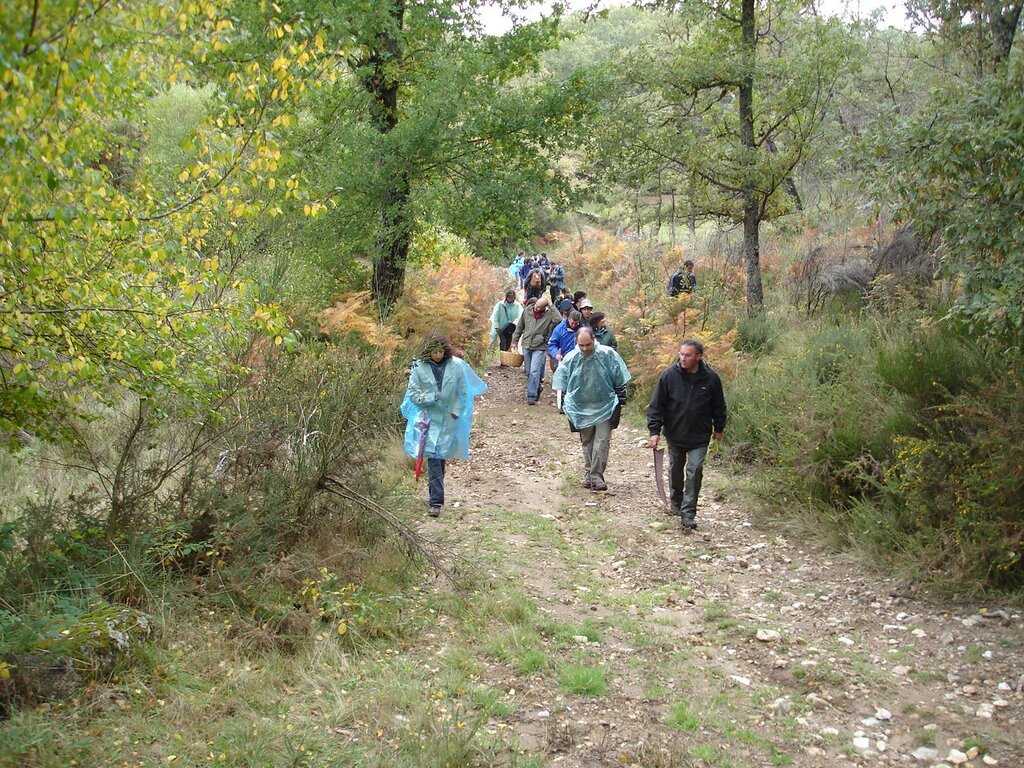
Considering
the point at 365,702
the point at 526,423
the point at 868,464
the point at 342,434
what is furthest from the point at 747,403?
the point at 365,702

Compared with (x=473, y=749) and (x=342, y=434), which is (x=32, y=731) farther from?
(x=342, y=434)

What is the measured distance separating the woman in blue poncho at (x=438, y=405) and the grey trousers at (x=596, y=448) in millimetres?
1925

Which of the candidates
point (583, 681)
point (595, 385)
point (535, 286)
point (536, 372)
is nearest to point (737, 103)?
point (535, 286)

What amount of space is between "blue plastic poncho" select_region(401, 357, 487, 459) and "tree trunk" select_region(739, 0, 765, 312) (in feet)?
24.6

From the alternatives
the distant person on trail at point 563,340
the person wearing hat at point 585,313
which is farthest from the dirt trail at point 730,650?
the distant person on trail at point 563,340

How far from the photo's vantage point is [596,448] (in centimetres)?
1064

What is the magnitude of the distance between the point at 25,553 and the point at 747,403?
8491mm

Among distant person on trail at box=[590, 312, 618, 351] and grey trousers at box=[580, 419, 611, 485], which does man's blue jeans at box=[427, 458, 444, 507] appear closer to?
grey trousers at box=[580, 419, 611, 485]

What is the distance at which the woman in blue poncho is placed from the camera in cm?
902

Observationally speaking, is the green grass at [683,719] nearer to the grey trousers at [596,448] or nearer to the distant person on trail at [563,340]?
the grey trousers at [596,448]

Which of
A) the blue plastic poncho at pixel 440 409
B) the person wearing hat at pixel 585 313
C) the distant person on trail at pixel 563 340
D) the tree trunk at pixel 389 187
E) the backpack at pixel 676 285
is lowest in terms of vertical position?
the blue plastic poncho at pixel 440 409

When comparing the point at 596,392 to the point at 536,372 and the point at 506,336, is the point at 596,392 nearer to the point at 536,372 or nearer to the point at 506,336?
the point at 536,372

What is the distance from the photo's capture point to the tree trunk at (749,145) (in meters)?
14.1

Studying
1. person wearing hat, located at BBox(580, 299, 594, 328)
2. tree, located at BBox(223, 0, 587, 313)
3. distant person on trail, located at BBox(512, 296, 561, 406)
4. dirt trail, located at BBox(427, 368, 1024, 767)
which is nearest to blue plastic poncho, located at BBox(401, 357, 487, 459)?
dirt trail, located at BBox(427, 368, 1024, 767)
